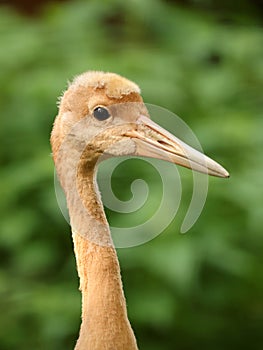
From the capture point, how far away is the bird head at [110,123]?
106 cm

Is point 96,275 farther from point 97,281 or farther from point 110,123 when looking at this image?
point 110,123

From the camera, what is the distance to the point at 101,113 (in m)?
1.07

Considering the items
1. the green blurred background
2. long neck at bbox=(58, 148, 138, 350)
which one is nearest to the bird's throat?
long neck at bbox=(58, 148, 138, 350)

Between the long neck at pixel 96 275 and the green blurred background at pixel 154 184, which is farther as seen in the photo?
the green blurred background at pixel 154 184

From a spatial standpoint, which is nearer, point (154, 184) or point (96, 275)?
point (96, 275)

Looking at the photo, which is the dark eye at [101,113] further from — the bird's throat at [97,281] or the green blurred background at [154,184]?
the green blurred background at [154,184]

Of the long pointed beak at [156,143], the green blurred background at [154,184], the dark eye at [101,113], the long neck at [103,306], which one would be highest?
the green blurred background at [154,184]

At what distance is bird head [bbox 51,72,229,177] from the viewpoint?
1064 mm

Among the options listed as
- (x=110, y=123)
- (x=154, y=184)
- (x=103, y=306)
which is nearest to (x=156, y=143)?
(x=110, y=123)

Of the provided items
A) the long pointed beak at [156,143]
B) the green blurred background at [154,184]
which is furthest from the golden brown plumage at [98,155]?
the green blurred background at [154,184]

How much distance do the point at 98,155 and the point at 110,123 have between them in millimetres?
34

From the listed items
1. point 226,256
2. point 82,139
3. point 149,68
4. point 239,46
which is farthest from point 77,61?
point 82,139

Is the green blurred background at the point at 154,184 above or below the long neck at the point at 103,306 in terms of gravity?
above

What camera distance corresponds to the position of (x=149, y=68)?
214cm
